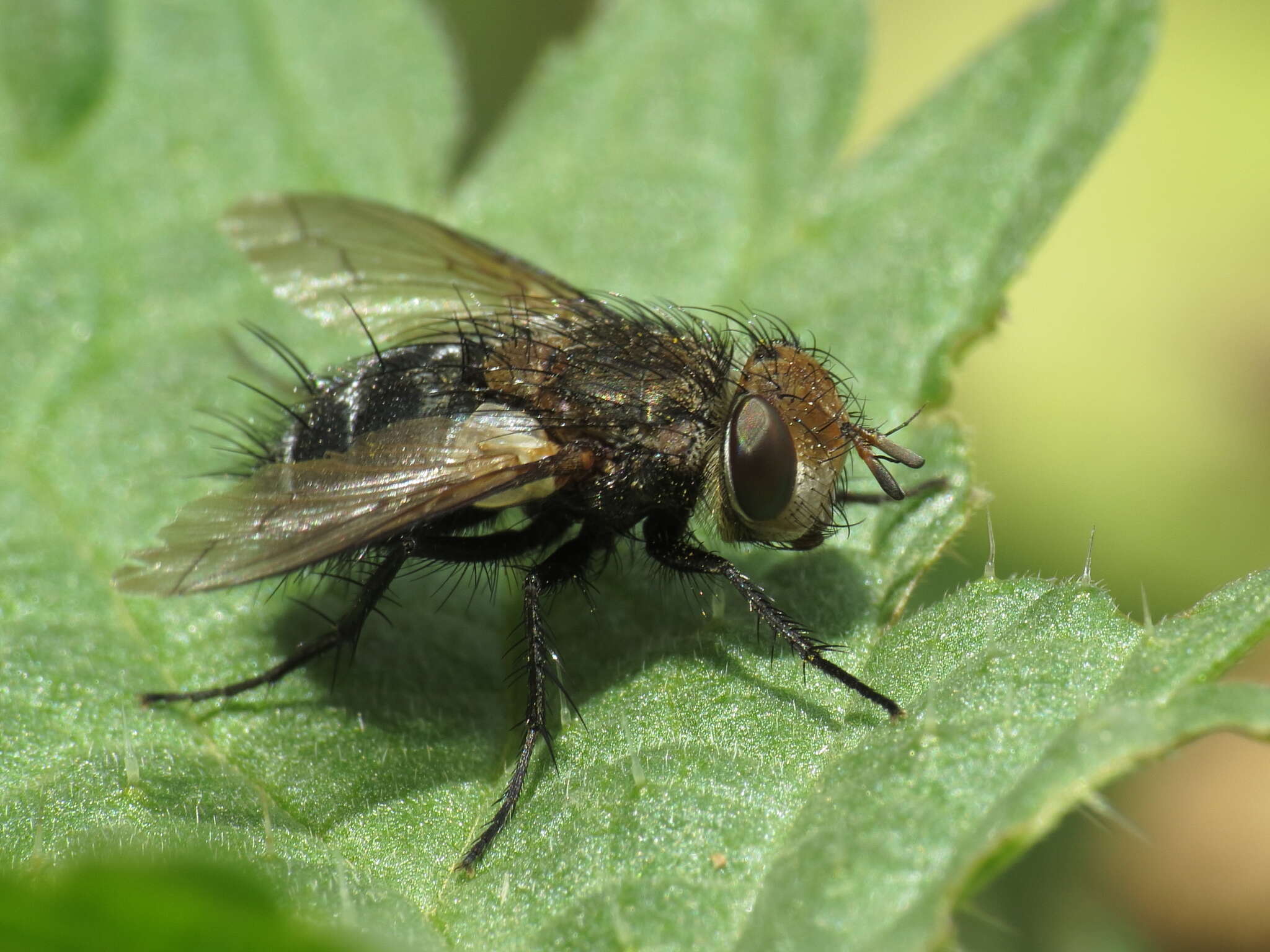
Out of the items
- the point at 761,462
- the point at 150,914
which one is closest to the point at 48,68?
the point at 761,462

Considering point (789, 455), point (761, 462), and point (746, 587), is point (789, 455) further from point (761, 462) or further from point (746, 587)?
point (746, 587)

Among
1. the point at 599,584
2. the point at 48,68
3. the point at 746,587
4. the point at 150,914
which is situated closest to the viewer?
the point at 150,914

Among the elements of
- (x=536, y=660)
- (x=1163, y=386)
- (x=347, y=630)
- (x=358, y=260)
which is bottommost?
(x=347, y=630)

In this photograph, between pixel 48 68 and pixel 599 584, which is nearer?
pixel 599 584

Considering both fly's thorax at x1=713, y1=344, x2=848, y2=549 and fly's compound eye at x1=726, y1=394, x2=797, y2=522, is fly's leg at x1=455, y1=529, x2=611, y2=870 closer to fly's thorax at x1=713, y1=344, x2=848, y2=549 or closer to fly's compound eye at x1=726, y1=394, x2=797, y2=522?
fly's thorax at x1=713, y1=344, x2=848, y2=549

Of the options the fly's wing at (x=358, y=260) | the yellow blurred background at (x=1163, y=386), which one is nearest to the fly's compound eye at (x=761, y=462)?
the fly's wing at (x=358, y=260)

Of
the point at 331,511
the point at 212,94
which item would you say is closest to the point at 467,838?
the point at 331,511

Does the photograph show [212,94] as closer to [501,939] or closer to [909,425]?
[909,425]

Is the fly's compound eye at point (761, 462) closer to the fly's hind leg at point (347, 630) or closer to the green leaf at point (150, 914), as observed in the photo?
the fly's hind leg at point (347, 630)
